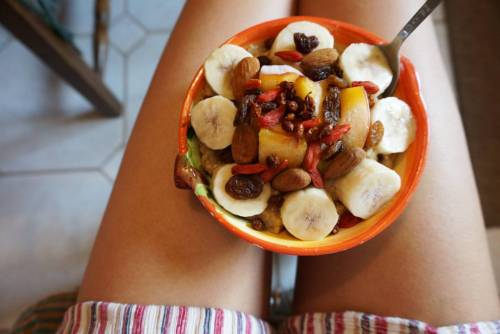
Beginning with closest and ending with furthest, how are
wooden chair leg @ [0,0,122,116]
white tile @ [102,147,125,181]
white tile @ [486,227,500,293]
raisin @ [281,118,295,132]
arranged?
raisin @ [281,118,295,132]
wooden chair leg @ [0,0,122,116]
white tile @ [486,227,500,293]
white tile @ [102,147,125,181]

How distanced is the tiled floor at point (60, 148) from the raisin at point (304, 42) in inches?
24.3

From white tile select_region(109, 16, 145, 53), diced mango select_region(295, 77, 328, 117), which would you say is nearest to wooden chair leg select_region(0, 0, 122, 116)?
white tile select_region(109, 16, 145, 53)

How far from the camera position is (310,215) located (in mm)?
449

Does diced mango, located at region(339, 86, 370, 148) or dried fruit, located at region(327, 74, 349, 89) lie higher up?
dried fruit, located at region(327, 74, 349, 89)

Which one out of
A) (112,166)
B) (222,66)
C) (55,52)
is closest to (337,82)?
(222,66)

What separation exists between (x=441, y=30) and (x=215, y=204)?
0.83 m

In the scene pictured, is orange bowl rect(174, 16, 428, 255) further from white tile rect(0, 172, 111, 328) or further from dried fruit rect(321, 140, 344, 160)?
white tile rect(0, 172, 111, 328)

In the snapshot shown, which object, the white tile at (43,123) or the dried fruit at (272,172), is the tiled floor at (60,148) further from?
the dried fruit at (272,172)

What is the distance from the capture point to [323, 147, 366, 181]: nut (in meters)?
0.44

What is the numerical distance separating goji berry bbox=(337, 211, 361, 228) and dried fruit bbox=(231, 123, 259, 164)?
0.12 m

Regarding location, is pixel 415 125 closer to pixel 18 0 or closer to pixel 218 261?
pixel 218 261

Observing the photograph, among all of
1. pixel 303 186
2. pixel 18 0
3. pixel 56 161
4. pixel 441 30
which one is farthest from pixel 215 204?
pixel 441 30

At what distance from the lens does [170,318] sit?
1.64 ft

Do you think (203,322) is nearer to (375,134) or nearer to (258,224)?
(258,224)
